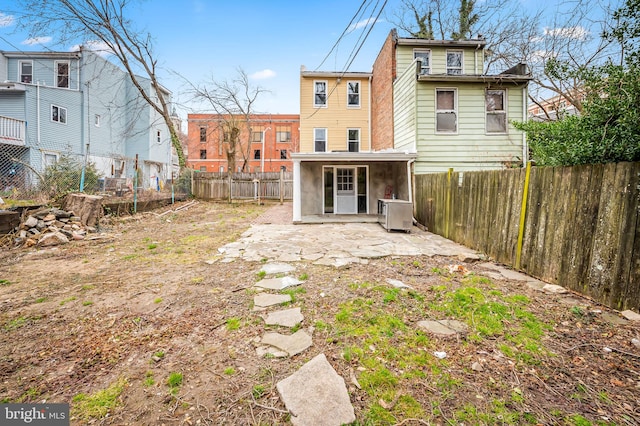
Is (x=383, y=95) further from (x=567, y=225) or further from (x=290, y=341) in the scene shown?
(x=290, y=341)

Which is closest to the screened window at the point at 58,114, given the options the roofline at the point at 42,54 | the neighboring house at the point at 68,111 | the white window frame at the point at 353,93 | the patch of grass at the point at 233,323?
the neighboring house at the point at 68,111

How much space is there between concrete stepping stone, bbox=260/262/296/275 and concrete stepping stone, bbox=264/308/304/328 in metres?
1.40

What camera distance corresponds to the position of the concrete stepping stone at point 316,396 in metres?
1.75

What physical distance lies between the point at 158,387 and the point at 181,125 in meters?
36.0

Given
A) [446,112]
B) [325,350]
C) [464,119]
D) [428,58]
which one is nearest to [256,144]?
[428,58]

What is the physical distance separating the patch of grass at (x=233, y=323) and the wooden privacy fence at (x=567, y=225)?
4050 mm

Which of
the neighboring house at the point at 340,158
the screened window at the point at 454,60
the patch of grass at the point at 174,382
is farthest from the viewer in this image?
the screened window at the point at 454,60

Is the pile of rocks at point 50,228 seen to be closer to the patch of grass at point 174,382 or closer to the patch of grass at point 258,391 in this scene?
the patch of grass at point 174,382

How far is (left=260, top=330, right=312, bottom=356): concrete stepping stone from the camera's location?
2.47 metres

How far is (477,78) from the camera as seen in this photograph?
9758 mm

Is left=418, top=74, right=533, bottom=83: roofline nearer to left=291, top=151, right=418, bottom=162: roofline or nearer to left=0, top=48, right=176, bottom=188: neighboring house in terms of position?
left=291, top=151, right=418, bottom=162: roofline

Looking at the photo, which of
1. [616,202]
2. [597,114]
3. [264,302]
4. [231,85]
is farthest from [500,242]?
[231,85]

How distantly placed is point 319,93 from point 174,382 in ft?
50.0

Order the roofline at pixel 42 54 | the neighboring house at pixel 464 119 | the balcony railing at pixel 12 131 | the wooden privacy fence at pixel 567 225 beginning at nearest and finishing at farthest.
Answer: the wooden privacy fence at pixel 567 225
the neighboring house at pixel 464 119
the balcony railing at pixel 12 131
the roofline at pixel 42 54
